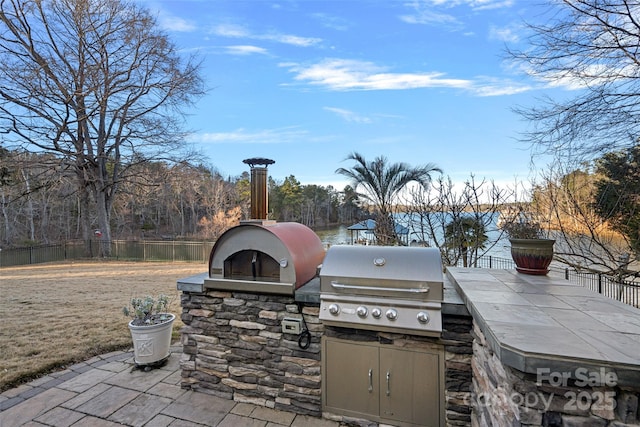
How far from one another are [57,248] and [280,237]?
50.2 ft

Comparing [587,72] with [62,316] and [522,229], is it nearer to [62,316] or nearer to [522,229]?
[522,229]

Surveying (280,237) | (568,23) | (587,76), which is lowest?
(280,237)

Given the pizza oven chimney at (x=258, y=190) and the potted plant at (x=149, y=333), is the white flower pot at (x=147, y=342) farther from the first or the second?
the pizza oven chimney at (x=258, y=190)

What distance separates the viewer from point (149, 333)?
9.68ft

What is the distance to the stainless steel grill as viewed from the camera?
1.94m

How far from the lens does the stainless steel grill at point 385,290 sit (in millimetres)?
1939

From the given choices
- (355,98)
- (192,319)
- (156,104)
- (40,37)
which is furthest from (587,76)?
(40,37)

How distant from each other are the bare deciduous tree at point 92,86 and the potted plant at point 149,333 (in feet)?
34.2

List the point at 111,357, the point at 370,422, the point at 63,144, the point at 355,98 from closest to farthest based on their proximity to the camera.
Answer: the point at 370,422 < the point at 111,357 < the point at 355,98 < the point at 63,144

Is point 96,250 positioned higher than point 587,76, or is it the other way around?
point 587,76

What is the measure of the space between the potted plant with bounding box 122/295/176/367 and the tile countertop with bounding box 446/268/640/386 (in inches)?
115

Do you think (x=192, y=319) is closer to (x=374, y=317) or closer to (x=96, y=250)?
(x=374, y=317)

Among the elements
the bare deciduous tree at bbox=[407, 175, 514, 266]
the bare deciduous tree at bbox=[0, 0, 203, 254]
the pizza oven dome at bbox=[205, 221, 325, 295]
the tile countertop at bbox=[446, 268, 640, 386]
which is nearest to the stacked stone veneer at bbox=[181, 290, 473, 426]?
the pizza oven dome at bbox=[205, 221, 325, 295]

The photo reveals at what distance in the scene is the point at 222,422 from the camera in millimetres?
2229
